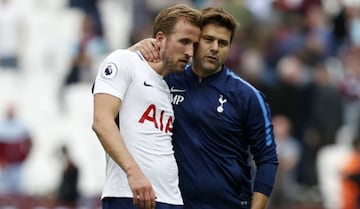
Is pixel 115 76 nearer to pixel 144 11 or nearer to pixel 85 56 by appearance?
pixel 85 56

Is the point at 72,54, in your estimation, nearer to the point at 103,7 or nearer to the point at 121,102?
the point at 103,7

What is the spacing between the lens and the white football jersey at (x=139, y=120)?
9.01 meters

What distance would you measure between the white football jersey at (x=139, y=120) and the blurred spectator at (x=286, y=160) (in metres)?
9.03

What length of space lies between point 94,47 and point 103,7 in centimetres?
152

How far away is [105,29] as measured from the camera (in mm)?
21766

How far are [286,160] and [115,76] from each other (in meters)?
9.90

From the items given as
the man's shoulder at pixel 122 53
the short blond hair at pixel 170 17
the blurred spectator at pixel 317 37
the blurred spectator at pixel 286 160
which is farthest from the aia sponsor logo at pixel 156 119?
the blurred spectator at pixel 317 37

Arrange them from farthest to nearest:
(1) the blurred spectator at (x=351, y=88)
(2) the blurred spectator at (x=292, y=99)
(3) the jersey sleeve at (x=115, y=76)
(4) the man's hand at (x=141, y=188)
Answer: (1) the blurred spectator at (x=351, y=88) → (2) the blurred spectator at (x=292, y=99) → (3) the jersey sleeve at (x=115, y=76) → (4) the man's hand at (x=141, y=188)

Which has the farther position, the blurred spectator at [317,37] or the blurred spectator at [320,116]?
the blurred spectator at [317,37]

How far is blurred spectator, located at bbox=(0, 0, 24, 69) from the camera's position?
20.7 meters

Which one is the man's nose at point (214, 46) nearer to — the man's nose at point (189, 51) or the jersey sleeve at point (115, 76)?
the man's nose at point (189, 51)

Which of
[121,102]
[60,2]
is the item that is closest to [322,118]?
[60,2]

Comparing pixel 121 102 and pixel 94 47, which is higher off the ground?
pixel 94 47

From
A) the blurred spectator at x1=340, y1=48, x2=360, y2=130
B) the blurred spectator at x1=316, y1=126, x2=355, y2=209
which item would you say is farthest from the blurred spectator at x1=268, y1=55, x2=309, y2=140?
the blurred spectator at x1=340, y1=48, x2=360, y2=130
